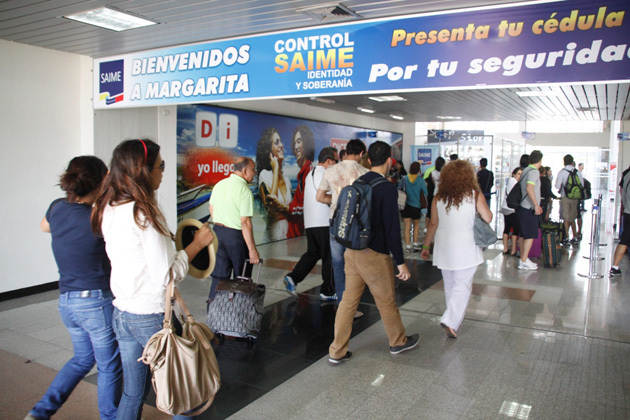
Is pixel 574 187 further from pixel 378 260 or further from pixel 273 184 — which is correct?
pixel 378 260

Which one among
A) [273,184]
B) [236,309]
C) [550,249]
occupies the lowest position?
[236,309]

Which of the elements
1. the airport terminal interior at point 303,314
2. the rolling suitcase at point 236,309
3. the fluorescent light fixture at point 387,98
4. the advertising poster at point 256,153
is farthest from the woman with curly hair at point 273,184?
the rolling suitcase at point 236,309

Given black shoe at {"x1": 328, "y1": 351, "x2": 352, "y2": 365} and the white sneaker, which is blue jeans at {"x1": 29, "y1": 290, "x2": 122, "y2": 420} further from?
the white sneaker

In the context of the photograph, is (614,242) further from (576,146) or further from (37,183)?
(37,183)

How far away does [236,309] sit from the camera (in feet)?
14.3

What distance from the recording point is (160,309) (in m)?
2.29

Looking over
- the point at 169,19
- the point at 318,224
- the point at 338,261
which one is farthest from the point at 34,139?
the point at 338,261

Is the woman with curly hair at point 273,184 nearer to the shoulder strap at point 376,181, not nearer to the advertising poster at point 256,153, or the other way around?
the advertising poster at point 256,153

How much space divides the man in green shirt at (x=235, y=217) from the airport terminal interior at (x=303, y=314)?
0.77 meters

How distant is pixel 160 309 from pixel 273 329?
2727mm

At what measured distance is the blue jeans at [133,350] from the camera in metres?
2.28

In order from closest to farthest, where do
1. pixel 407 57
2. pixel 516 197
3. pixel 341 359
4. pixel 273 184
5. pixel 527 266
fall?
pixel 341 359 < pixel 407 57 < pixel 516 197 < pixel 527 266 < pixel 273 184

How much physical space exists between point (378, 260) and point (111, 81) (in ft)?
14.3

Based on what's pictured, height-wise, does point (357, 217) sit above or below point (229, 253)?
above
